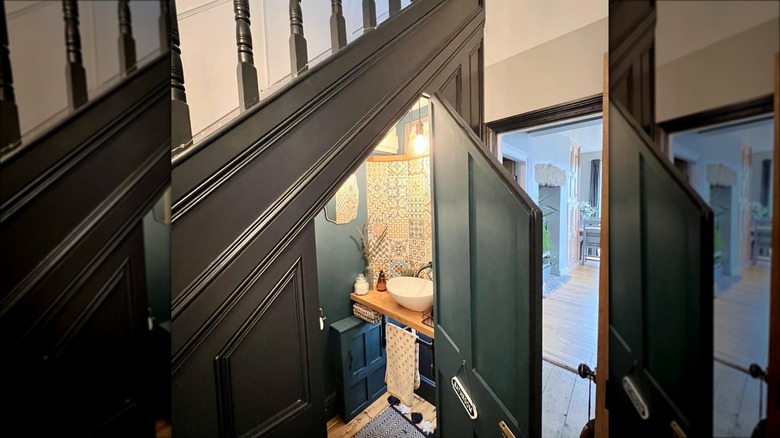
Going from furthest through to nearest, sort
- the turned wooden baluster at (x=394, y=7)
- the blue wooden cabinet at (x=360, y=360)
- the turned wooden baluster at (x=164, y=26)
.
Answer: the blue wooden cabinet at (x=360, y=360), the turned wooden baluster at (x=394, y=7), the turned wooden baluster at (x=164, y=26)

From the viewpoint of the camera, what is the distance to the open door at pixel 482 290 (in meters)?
0.57

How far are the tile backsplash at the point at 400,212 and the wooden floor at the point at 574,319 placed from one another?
383 millimetres

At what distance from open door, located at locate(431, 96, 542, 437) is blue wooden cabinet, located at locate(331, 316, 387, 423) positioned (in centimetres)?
30

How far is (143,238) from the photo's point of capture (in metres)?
0.24

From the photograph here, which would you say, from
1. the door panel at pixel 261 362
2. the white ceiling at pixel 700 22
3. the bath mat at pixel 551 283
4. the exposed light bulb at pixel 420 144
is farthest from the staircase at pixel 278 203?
the white ceiling at pixel 700 22

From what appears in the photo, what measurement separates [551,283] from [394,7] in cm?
97

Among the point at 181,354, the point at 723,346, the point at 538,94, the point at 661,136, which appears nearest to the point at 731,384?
the point at 723,346

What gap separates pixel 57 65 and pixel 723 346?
1.76 feet

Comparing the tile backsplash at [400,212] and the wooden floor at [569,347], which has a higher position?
the tile backsplash at [400,212]

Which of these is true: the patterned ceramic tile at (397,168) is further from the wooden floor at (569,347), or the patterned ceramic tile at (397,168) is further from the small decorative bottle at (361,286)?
the wooden floor at (569,347)

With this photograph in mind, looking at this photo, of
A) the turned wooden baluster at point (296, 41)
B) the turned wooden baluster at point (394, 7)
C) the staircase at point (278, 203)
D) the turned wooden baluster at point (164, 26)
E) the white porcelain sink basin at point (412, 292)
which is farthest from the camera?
the white porcelain sink basin at point (412, 292)

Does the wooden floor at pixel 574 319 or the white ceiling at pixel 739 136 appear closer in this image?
the white ceiling at pixel 739 136

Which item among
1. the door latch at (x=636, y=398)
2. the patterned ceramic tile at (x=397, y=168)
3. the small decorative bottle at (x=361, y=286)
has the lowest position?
the small decorative bottle at (x=361, y=286)

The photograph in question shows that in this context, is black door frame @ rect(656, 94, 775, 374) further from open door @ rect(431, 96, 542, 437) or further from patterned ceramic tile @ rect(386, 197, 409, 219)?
patterned ceramic tile @ rect(386, 197, 409, 219)
